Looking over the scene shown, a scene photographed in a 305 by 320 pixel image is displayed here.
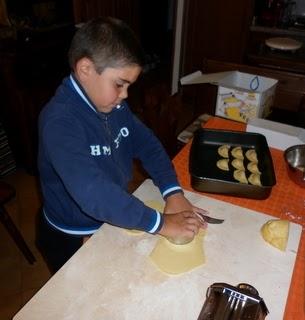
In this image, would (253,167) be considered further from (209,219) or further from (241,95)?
(241,95)

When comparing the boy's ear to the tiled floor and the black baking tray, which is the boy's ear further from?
the tiled floor

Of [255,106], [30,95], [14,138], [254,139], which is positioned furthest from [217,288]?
[14,138]

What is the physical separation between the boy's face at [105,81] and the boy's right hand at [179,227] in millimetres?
312

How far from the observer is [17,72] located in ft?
5.83

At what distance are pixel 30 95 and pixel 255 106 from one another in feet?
3.97

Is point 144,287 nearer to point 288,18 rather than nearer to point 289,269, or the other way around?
point 289,269

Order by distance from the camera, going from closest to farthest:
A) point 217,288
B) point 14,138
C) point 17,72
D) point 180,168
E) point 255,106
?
point 217,288
point 180,168
point 255,106
point 17,72
point 14,138

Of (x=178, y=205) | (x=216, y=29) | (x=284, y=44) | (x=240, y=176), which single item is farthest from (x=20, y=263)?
(x=216, y=29)

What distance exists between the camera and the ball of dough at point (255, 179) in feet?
3.12

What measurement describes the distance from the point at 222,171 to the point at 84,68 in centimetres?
51

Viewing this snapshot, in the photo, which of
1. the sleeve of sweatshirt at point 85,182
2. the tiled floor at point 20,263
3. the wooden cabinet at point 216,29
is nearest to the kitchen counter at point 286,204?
the sleeve of sweatshirt at point 85,182

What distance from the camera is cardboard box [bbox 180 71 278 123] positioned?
1.26 m

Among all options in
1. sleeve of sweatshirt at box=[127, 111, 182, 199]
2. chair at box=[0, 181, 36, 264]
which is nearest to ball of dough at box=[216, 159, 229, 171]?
sleeve of sweatshirt at box=[127, 111, 182, 199]

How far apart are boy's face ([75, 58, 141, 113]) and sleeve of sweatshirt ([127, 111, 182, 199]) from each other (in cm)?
24
